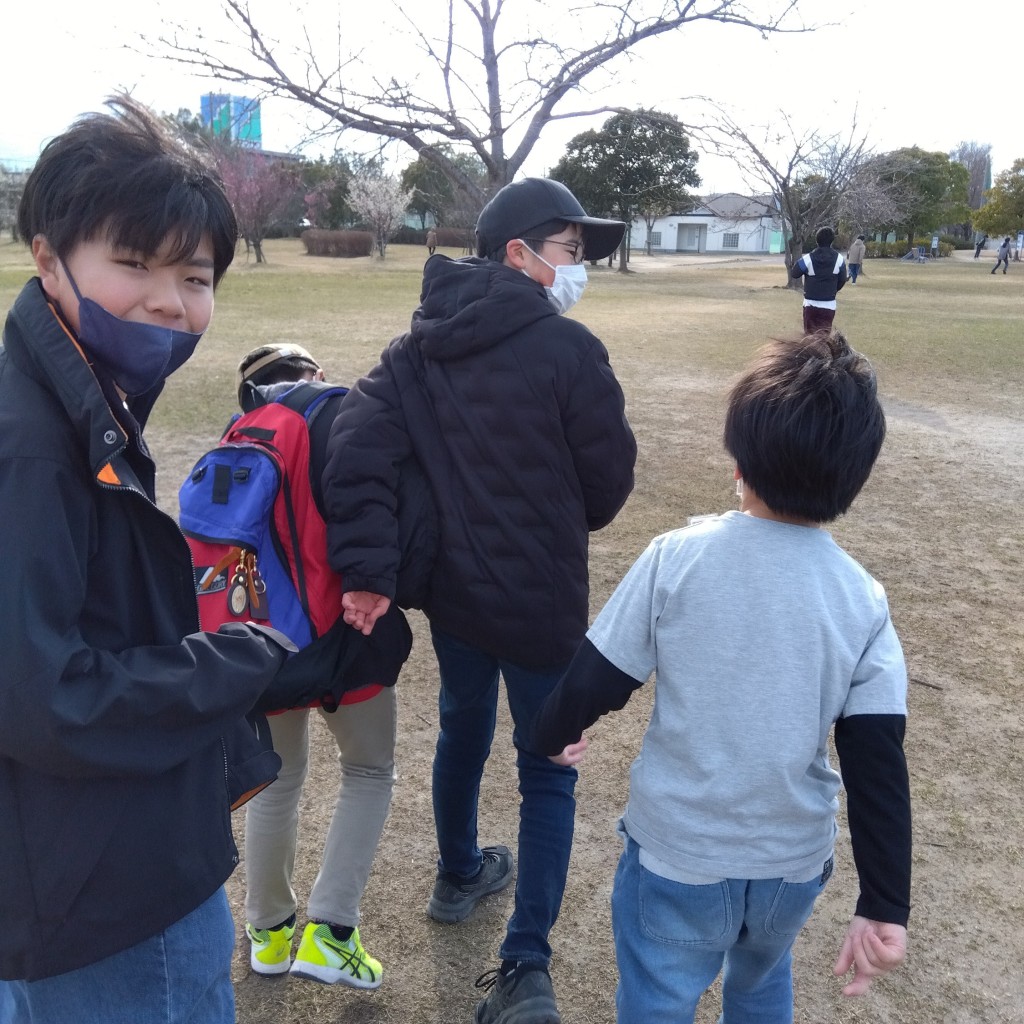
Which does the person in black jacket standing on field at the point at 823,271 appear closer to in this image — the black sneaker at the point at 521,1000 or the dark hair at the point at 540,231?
the dark hair at the point at 540,231

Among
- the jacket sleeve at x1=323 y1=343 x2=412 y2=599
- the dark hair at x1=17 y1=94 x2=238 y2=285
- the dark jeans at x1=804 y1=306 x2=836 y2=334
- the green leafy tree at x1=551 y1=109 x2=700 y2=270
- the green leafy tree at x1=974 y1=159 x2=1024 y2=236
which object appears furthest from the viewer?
the green leafy tree at x1=974 y1=159 x2=1024 y2=236

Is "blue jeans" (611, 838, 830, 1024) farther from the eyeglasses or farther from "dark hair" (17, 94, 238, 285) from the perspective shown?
the eyeglasses

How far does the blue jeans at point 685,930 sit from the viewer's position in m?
1.49

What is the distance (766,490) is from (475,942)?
4.87 ft

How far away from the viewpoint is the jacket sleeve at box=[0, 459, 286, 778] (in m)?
1.01

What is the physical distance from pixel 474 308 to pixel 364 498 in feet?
1.49

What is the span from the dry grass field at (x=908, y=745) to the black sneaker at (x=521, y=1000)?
0.09 m

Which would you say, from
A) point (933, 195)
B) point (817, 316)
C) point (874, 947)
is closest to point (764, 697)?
point (874, 947)

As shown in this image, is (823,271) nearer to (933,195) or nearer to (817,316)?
(817,316)

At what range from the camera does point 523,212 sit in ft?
6.96

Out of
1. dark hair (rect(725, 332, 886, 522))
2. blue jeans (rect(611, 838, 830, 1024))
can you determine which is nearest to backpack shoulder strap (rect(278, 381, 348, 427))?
dark hair (rect(725, 332, 886, 522))

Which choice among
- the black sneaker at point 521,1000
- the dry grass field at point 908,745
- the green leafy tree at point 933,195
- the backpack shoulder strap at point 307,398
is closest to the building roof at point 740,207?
the dry grass field at point 908,745

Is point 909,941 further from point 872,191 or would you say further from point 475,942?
point 872,191

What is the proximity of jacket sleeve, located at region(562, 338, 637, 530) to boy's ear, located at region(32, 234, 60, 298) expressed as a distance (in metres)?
1.04
